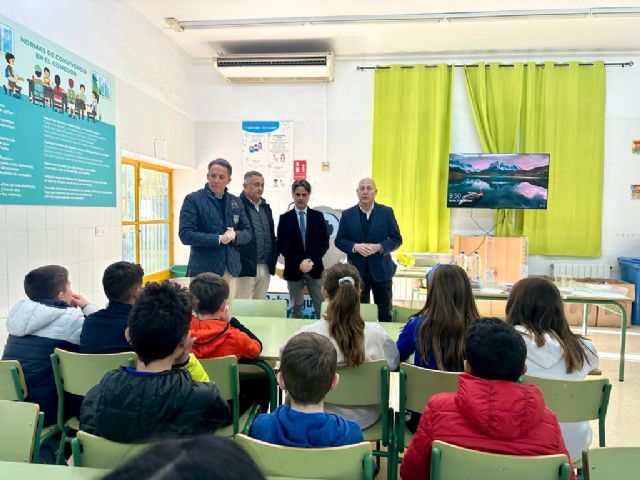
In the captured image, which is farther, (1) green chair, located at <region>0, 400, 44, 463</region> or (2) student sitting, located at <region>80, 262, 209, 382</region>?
(2) student sitting, located at <region>80, 262, 209, 382</region>

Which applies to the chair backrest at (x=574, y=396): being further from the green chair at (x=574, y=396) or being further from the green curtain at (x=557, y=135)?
the green curtain at (x=557, y=135)

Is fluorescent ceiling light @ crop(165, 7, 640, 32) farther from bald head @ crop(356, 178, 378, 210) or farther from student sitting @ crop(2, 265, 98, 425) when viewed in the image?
student sitting @ crop(2, 265, 98, 425)

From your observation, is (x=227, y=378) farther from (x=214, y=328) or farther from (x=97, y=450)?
(x=97, y=450)

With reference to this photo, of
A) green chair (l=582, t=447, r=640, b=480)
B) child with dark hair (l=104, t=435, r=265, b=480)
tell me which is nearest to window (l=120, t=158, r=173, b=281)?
green chair (l=582, t=447, r=640, b=480)

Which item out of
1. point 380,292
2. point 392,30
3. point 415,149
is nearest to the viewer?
point 380,292

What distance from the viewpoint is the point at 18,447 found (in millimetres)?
1400

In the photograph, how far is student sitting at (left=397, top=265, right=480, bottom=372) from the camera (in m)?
2.04

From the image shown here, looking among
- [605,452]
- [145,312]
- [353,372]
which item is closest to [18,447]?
[145,312]

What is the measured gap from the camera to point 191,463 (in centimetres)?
40

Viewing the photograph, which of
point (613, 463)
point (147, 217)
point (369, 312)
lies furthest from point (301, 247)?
point (613, 463)

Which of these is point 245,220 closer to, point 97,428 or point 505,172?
point 97,428

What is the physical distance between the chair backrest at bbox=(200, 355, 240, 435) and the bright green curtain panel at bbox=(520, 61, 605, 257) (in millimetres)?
5144

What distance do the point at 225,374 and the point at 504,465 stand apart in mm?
1176

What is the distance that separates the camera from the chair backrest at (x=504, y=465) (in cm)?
120
